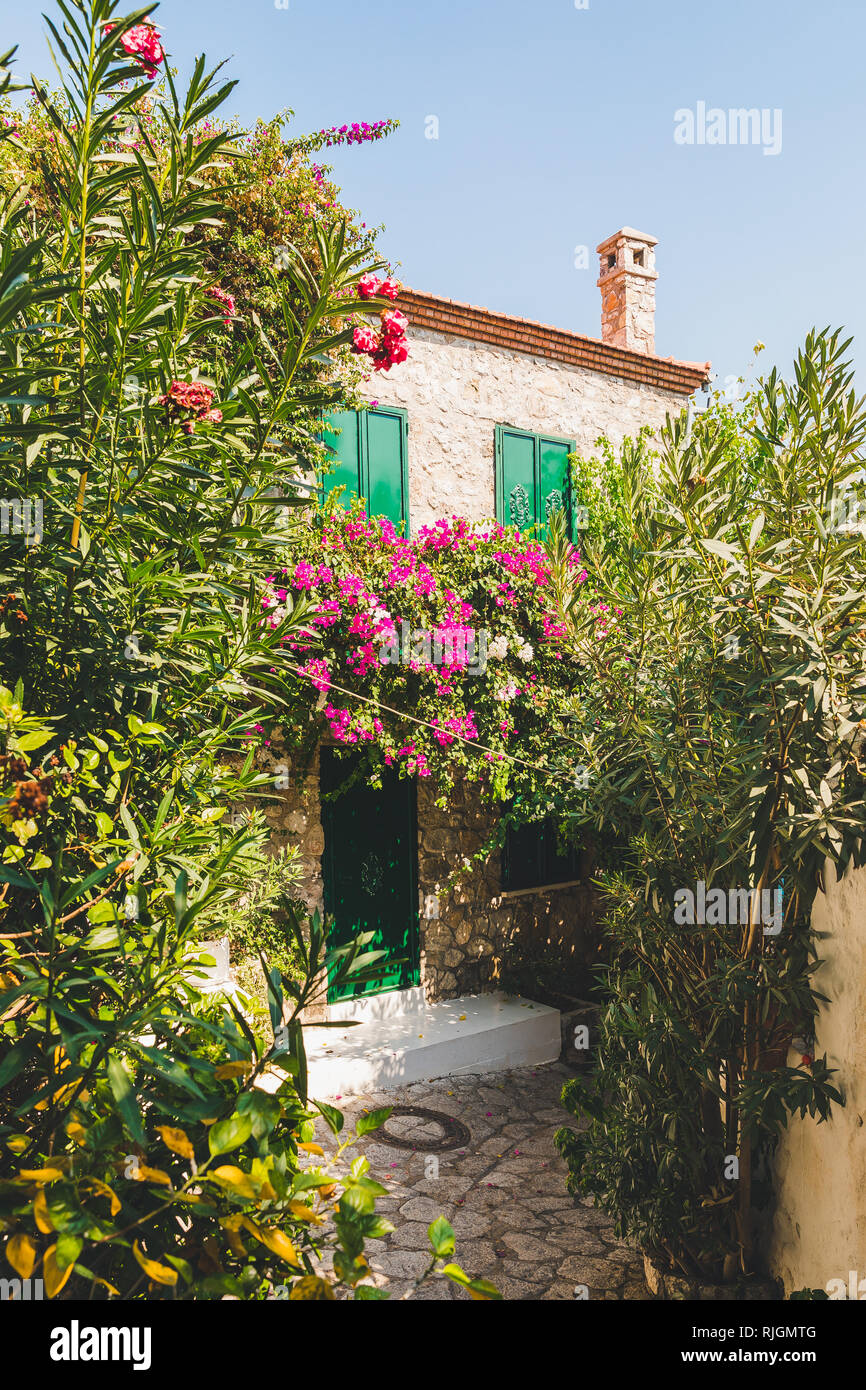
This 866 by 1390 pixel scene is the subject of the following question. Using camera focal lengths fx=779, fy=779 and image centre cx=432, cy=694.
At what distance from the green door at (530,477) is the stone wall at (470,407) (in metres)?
0.11

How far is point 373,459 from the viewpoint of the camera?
24.3 ft

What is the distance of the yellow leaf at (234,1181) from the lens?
50.0 inches

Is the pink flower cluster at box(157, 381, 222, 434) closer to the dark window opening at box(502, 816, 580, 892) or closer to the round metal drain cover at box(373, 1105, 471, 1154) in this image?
the round metal drain cover at box(373, 1105, 471, 1154)

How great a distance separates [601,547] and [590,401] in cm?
563

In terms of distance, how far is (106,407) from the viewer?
1786mm

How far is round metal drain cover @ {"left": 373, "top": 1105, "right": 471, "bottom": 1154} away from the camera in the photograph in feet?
19.2

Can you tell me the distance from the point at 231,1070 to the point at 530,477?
7863 millimetres

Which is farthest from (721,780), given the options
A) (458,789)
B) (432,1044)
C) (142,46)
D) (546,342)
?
(546,342)

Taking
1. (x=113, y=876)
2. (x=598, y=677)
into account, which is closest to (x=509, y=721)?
(x=598, y=677)

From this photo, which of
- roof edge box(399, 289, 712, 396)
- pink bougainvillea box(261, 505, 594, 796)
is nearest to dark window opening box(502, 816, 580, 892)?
pink bougainvillea box(261, 505, 594, 796)

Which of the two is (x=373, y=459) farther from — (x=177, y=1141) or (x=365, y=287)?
(x=177, y=1141)

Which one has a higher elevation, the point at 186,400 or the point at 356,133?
the point at 356,133

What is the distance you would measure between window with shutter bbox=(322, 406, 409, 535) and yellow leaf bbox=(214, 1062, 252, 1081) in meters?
5.93
